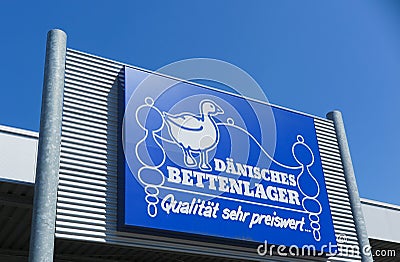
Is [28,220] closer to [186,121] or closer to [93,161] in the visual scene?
[93,161]

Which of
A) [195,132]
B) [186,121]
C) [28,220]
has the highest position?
[186,121]

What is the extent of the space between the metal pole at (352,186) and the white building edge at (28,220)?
2614 mm

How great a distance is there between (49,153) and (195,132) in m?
2.89

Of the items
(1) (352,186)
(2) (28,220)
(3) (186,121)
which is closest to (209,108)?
(3) (186,121)

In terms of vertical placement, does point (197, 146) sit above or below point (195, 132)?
below

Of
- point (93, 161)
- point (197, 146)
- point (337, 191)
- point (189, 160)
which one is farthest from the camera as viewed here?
point (337, 191)

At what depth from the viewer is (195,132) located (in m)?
10.6

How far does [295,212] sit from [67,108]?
4616 mm

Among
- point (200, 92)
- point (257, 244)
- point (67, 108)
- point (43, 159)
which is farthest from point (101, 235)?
point (200, 92)

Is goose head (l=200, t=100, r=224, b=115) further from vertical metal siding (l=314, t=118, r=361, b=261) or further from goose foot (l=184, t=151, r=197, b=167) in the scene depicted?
vertical metal siding (l=314, t=118, r=361, b=261)

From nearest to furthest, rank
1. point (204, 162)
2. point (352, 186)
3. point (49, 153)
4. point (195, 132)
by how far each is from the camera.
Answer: point (49, 153)
point (204, 162)
point (195, 132)
point (352, 186)

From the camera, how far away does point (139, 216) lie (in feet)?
30.0

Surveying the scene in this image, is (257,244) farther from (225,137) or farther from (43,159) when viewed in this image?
(43,159)

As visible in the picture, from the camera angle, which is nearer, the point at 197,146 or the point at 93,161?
the point at 93,161
